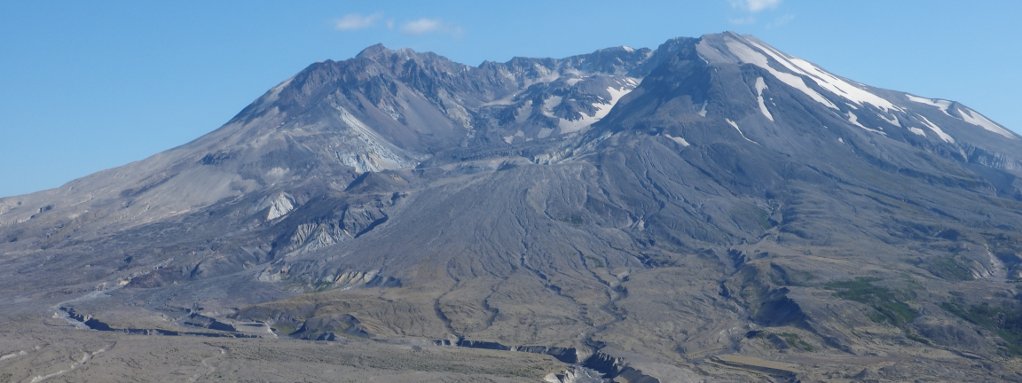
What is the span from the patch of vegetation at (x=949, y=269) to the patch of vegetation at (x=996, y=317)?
53.2 feet

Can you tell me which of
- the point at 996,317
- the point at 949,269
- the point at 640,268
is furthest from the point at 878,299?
the point at 640,268

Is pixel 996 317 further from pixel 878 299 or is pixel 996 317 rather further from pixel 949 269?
pixel 949 269

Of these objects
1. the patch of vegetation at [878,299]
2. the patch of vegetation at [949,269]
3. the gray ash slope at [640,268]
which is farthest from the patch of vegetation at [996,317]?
the patch of vegetation at [949,269]

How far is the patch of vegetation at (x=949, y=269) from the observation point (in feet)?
461

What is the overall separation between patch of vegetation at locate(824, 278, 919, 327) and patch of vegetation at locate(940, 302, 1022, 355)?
450 centimetres

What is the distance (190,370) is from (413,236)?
71.6 m

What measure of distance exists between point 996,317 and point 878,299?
41.1 feet

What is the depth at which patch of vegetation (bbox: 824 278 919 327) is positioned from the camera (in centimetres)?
12275

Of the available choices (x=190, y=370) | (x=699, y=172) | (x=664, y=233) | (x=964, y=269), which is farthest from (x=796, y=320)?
(x=699, y=172)

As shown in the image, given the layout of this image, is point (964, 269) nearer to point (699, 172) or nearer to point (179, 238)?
point (699, 172)

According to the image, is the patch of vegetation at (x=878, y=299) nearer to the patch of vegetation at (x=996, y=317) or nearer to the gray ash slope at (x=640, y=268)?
the gray ash slope at (x=640, y=268)

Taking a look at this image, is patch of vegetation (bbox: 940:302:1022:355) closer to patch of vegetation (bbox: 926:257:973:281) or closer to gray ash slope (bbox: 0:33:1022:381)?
gray ash slope (bbox: 0:33:1022:381)

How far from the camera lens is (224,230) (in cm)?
19550

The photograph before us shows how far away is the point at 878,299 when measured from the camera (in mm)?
128125
